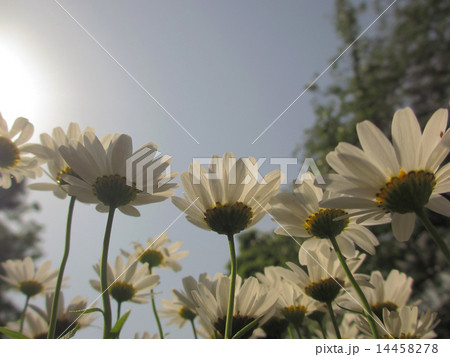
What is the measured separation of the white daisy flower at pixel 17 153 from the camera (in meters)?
0.45

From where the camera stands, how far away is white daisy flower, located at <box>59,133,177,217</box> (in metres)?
0.35

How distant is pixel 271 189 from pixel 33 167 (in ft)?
1.04

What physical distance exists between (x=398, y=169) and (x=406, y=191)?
0.03 m

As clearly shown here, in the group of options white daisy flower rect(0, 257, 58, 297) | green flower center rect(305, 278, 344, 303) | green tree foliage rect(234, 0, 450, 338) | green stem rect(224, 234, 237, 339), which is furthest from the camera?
green tree foliage rect(234, 0, 450, 338)

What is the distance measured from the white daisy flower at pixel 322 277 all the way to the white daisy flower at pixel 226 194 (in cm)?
9

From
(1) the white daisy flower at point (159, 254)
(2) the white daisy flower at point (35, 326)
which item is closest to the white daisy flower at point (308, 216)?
(1) the white daisy flower at point (159, 254)

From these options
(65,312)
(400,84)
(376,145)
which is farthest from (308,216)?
(400,84)

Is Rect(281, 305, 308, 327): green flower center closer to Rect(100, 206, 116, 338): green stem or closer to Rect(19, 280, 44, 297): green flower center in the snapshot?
Rect(100, 206, 116, 338): green stem

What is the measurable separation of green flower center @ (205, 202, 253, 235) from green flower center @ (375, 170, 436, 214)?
0.46 feet

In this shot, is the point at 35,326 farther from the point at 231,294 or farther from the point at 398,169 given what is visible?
the point at 398,169

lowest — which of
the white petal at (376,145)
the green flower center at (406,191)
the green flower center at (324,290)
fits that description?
the green flower center at (324,290)

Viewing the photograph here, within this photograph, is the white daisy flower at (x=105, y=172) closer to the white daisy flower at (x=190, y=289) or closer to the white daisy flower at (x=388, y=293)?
the white daisy flower at (x=190, y=289)

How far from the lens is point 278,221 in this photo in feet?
1.21

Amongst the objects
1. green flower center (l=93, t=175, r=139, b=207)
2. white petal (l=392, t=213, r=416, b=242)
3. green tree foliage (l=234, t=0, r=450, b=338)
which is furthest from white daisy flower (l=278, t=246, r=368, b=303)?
green tree foliage (l=234, t=0, r=450, b=338)
